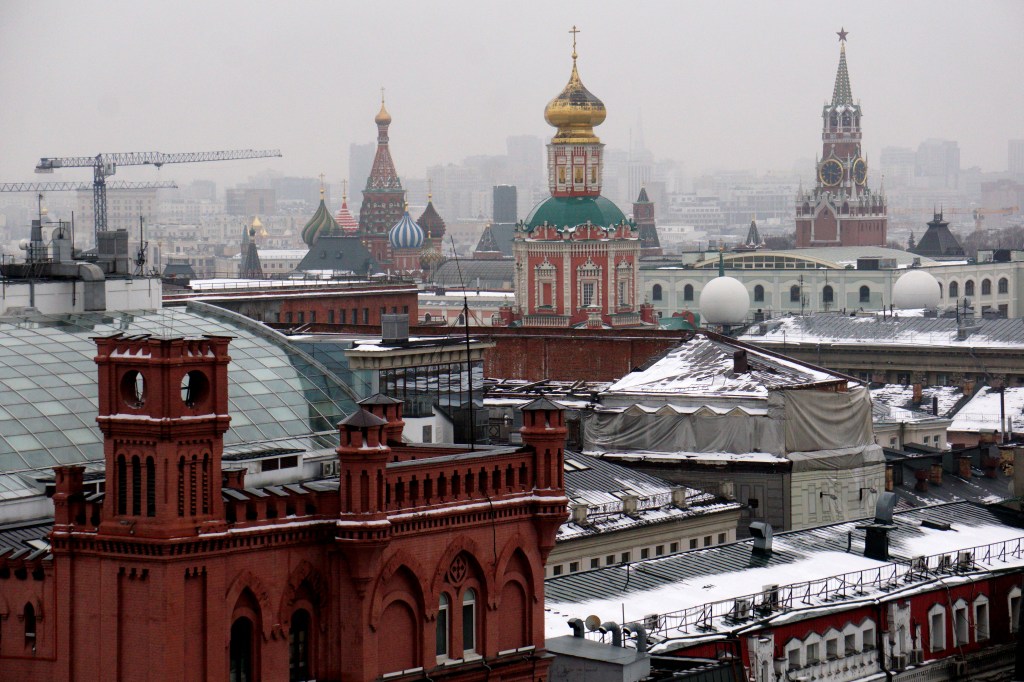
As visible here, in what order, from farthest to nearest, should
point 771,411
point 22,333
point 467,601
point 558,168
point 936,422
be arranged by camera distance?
point 558,168 → point 936,422 → point 771,411 → point 22,333 → point 467,601

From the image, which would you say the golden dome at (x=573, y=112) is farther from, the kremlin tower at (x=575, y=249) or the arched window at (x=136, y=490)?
the arched window at (x=136, y=490)

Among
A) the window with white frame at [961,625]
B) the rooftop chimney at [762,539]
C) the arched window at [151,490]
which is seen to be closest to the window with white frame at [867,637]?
the window with white frame at [961,625]

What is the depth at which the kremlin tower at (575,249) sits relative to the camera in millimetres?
127562

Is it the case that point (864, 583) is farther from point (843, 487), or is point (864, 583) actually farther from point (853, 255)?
point (853, 255)

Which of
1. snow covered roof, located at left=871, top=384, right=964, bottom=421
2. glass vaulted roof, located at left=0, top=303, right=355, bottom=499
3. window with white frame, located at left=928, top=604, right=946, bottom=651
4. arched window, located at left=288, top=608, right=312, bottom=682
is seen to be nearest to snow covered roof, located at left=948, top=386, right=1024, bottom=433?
snow covered roof, located at left=871, top=384, right=964, bottom=421

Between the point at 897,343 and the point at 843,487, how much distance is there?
5364 cm

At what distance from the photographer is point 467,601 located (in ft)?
129

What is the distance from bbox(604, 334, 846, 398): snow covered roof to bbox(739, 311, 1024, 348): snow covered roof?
45385 millimetres

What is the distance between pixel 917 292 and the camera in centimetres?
14862

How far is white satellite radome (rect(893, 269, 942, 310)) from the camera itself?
148 metres

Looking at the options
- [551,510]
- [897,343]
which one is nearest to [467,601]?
[551,510]

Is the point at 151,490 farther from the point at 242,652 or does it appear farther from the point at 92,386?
the point at 92,386

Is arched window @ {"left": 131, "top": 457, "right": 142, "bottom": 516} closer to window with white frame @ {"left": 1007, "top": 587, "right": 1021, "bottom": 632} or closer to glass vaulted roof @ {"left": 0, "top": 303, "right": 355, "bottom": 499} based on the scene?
glass vaulted roof @ {"left": 0, "top": 303, "right": 355, "bottom": 499}

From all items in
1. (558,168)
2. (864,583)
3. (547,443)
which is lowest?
(864,583)
